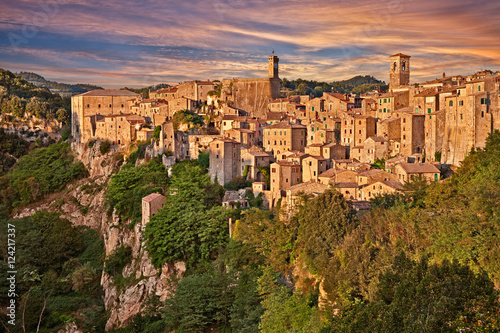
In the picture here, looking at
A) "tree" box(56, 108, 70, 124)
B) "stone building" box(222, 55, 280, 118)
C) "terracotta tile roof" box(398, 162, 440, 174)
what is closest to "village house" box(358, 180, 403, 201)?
"terracotta tile roof" box(398, 162, 440, 174)

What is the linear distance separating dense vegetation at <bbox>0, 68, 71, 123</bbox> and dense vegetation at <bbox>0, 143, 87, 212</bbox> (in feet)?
41.7

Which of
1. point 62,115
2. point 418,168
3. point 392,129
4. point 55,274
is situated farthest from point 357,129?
point 62,115

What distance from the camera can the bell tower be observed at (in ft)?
205

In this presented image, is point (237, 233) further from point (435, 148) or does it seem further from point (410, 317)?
point (410, 317)

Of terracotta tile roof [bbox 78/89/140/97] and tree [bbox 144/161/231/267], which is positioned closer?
tree [bbox 144/161/231/267]

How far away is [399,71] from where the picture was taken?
47531mm

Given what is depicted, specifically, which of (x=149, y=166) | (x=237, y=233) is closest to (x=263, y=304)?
(x=237, y=233)

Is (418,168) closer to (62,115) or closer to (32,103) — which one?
(62,115)

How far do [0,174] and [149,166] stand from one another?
32.6 meters

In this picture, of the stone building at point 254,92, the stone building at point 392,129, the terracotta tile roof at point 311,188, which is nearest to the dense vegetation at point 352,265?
the terracotta tile roof at point 311,188

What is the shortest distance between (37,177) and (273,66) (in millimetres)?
32125

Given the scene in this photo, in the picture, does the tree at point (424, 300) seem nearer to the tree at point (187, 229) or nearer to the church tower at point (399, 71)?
the tree at point (187, 229)

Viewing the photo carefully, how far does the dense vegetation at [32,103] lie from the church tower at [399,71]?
5043 cm

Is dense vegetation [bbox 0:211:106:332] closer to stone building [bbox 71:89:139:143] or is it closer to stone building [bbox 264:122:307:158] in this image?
stone building [bbox 264:122:307:158]
